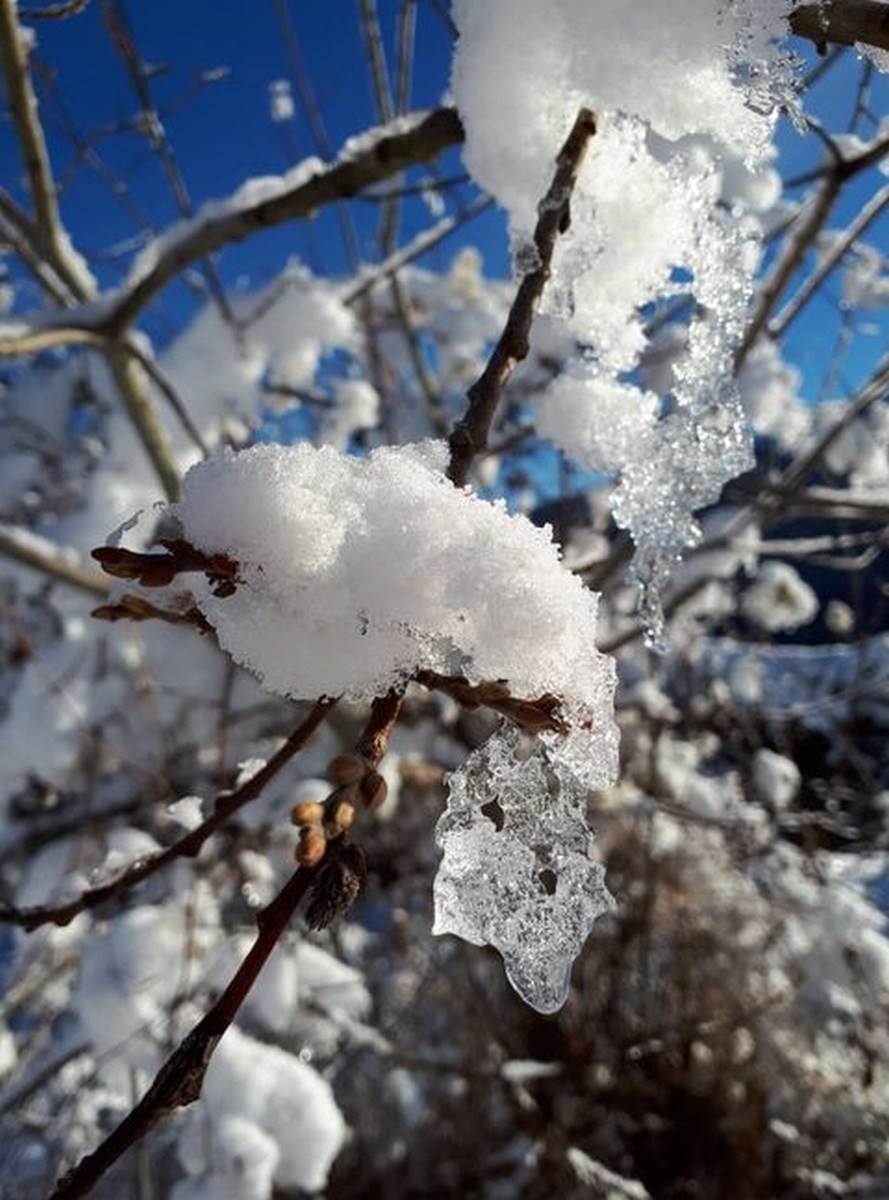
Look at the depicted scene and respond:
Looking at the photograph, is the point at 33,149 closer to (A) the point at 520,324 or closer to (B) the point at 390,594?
(A) the point at 520,324

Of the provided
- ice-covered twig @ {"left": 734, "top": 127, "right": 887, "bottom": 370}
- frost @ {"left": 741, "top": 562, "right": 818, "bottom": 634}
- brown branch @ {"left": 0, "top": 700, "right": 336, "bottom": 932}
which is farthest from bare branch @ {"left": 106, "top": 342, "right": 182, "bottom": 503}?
frost @ {"left": 741, "top": 562, "right": 818, "bottom": 634}

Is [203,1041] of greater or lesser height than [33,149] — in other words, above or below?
below

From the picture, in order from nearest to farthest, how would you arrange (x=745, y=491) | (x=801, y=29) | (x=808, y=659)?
(x=801, y=29) → (x=745, y=491) → (x=808, y=659)

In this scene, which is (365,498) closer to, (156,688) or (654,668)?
(156,688)

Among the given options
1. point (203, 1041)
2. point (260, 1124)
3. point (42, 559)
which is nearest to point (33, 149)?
point (42, 559)

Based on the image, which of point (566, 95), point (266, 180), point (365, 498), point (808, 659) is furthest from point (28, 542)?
point (808, 659)

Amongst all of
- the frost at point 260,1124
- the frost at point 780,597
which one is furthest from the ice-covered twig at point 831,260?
the frost at point 780,597
